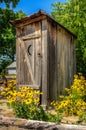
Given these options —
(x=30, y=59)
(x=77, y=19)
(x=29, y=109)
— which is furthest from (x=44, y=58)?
(x=77, y=19)

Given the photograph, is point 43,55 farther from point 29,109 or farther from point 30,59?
point 29,109

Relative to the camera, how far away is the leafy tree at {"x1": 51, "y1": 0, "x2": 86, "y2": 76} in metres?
15.9

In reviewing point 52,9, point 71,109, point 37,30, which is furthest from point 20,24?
point 52,9

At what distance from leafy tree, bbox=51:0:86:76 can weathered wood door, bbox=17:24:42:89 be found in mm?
5030

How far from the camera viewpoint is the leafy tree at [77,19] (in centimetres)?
1586

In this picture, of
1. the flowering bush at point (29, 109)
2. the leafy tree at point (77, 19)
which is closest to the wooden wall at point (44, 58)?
the flowering bush at point (29, 109)

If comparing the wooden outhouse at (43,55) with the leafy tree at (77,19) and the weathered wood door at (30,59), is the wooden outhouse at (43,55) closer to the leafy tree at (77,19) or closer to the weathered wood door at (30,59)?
the weathered wood door at (30,59)

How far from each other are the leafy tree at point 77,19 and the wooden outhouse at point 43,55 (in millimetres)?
4447

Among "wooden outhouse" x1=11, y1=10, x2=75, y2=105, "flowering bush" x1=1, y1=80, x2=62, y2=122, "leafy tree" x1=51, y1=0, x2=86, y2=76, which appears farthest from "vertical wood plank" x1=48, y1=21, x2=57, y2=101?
"leafy tree" x1=51, y1=0, x2=86, y2=76

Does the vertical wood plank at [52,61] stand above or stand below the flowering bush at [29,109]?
above

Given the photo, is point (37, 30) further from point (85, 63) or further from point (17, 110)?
point (85, 63)

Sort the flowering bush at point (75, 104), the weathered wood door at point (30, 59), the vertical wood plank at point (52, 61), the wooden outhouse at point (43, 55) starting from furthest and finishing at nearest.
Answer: the weathered wood door at point (30, 59), the vertical wood plank at point (52, 61), the wooden outhouse at point (43, 55), the flowering bush at point (75, 104)

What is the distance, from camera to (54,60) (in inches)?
408

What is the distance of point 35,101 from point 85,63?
1319 centimetres
